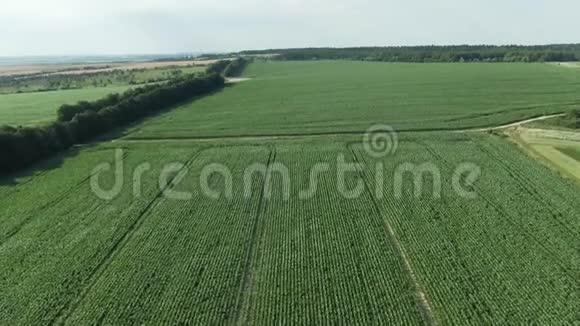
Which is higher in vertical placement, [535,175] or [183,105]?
[535,175]

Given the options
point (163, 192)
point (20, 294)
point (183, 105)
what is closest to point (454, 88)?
point (183, 105)

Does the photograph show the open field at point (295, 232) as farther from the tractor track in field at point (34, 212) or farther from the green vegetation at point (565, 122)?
the green vegetation at point (565, 122)

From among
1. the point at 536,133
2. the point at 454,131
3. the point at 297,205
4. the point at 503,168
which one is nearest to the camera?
the point at 297,205

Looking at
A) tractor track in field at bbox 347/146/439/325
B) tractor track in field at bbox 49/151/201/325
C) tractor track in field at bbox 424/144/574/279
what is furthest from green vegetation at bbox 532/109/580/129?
tractor track in field at bbox 49/151/201/325

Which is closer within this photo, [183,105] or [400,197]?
[400,197]

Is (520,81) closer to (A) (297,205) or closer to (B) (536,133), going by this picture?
(B) (536,133)

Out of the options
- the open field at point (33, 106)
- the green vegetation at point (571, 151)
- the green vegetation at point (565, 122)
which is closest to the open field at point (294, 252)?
the green vegetation at point (571, 151)
